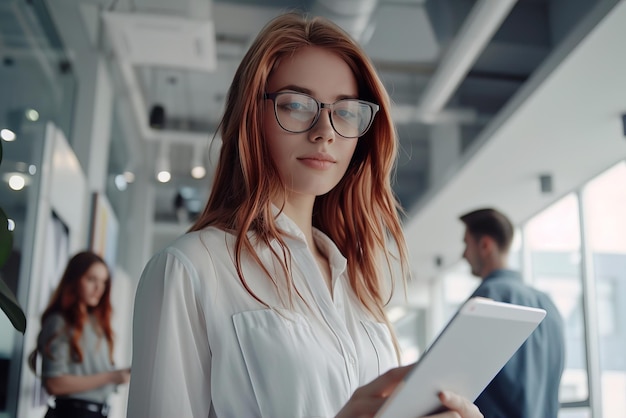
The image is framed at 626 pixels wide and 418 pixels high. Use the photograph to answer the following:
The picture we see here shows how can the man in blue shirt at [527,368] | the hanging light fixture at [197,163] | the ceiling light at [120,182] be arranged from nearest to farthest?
the man in blue shirt at [527,368] < the ceiling light at [120,182] < the hanging light fixture at [197,163]

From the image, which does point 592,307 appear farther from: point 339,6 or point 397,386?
point 397,386

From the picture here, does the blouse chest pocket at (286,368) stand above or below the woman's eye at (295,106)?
below

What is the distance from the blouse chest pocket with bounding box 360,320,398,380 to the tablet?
9.2 inches

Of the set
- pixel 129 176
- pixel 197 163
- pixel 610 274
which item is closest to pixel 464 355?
pixel 610 274

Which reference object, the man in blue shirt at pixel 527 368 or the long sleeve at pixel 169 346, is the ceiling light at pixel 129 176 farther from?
the long sleeve at pixel 169 346

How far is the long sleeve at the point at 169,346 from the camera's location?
97 centimetres

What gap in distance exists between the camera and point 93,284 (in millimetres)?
3592

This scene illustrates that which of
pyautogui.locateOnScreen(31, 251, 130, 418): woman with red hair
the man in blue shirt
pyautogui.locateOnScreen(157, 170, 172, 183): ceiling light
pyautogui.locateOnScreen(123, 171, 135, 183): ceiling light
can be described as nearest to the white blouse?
the man in blue shirt

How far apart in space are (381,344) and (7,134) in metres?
2.26

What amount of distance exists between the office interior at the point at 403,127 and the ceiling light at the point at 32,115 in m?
0.01

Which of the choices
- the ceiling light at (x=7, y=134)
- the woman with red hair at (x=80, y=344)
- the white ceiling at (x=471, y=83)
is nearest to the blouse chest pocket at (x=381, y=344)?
the white ceiling at (x=471, y=83)

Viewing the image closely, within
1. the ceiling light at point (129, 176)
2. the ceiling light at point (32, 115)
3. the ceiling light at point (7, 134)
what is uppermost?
the ceiling light at point (129, 176)

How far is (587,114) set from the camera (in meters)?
4.81

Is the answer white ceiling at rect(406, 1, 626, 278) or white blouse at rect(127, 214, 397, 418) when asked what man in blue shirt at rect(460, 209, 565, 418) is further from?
white blouse at rect(127, 214, 397, 418)
